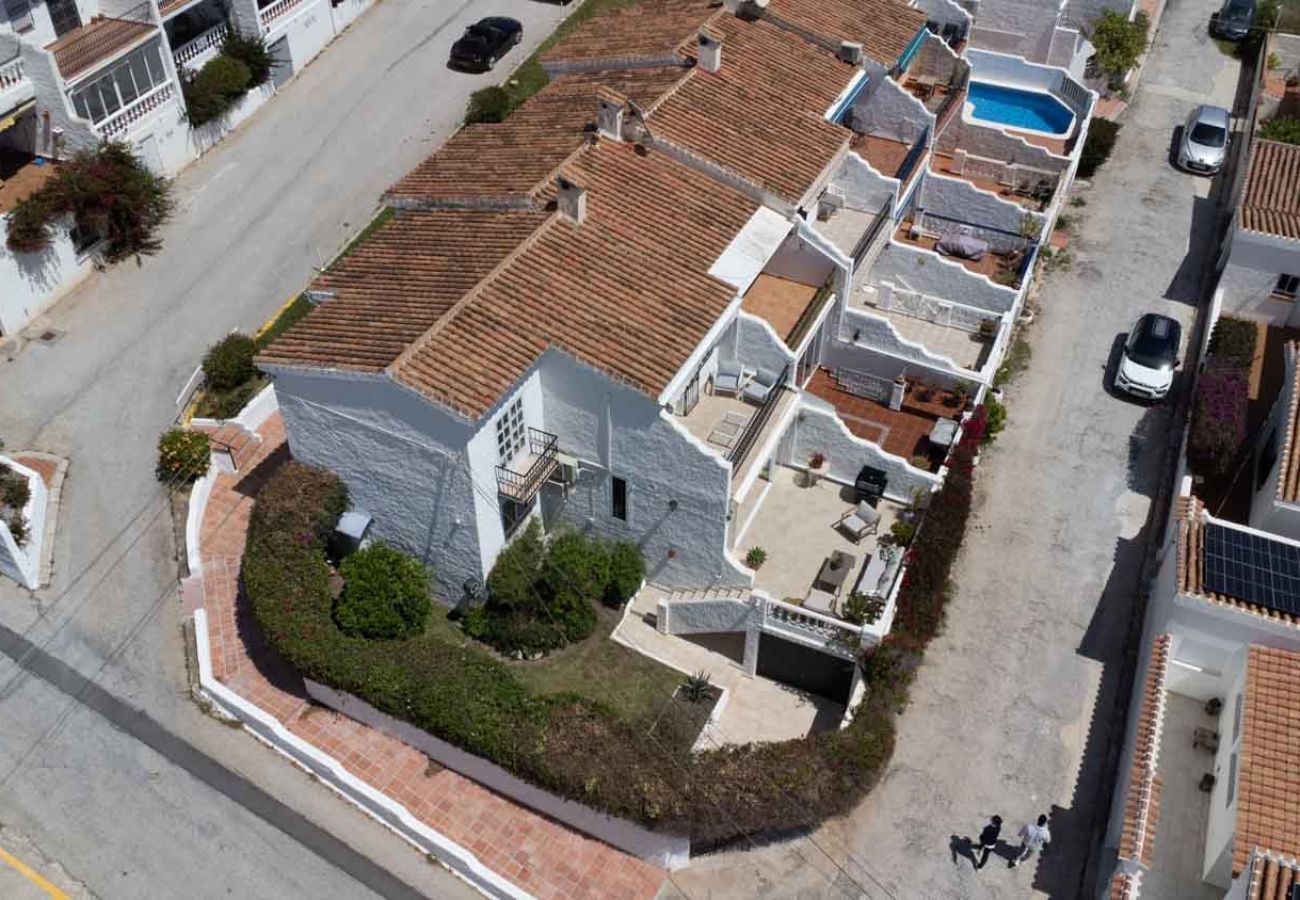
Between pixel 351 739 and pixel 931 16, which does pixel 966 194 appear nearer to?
pixel 931 16

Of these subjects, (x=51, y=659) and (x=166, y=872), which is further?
(x=51, y=659)

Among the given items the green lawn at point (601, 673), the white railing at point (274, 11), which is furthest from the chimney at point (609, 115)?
the white railing at point (274, 11)

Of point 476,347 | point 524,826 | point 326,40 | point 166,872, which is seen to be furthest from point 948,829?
point 326,40

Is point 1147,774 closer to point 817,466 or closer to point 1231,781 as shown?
point 1231,781

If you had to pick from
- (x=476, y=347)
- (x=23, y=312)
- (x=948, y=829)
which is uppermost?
(x=476, y=347)

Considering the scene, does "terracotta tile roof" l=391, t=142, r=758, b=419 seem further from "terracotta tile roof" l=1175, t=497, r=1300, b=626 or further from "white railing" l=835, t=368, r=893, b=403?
"terracotta tile roof" l=1175, t=497, r=1300, b=626

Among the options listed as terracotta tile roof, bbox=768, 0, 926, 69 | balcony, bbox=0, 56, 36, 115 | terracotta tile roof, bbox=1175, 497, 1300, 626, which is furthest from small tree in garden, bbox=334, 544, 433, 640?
balcony, bbox=0, 56, 36, 115
